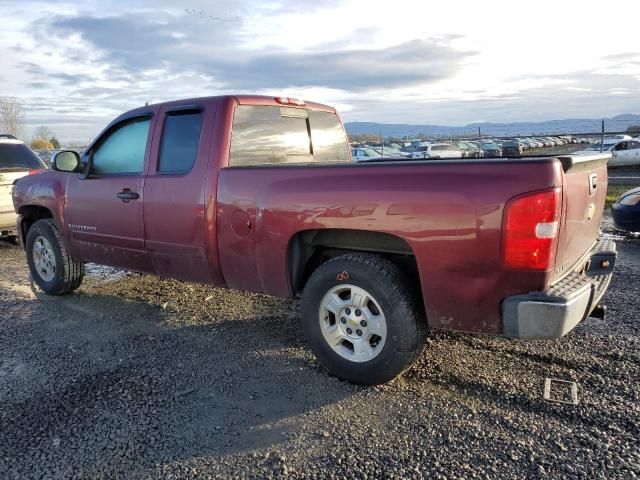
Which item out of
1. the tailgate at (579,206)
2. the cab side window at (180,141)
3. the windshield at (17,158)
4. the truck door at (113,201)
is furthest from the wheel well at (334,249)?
the windshield at (17,158)

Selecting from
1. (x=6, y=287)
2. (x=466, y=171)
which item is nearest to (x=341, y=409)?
(x=466, y=171)

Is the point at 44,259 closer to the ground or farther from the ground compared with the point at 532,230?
closer to the ground

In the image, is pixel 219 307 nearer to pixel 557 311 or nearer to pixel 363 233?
pixel 363 233

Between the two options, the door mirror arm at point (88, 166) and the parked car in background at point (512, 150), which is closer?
the door mirror arm at point (88, 166)

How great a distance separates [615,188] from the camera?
13242 mm

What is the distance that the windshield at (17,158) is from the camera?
8484mm

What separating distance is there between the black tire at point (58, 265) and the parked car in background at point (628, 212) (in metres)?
7.08

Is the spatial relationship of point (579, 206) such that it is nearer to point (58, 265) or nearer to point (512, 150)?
point (58, 265)

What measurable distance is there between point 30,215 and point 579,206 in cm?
570

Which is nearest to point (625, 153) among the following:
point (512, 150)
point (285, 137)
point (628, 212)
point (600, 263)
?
point (512, 150)

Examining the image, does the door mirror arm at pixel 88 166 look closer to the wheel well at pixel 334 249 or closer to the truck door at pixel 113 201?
the truck door at pixel 113 201

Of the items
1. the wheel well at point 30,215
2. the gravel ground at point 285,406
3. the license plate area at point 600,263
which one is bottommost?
the gravel ground at point 285,406

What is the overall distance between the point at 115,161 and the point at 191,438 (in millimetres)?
2994

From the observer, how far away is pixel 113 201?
4.79m
